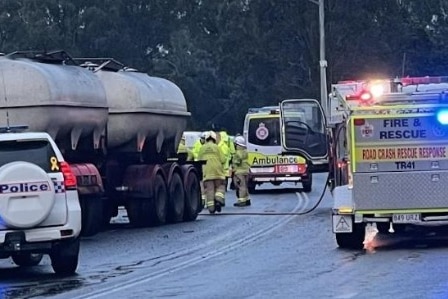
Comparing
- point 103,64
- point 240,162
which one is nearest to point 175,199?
point 103,64

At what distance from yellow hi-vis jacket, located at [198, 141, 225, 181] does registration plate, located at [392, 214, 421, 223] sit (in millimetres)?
9950

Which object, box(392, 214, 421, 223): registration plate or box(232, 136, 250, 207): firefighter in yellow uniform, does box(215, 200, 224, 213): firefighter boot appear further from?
box(392, 214, 421, 223): registration plate

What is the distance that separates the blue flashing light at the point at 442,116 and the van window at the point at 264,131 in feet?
59.2

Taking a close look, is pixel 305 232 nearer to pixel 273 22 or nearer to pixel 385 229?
pixel 385 229

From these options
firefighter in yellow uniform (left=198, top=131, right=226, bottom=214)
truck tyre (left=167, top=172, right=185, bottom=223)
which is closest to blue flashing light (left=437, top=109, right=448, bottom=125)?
truck tyre (left=167, top=172, right=185, bottom=223)

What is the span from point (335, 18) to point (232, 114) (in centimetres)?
1248

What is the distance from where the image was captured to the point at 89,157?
76.5ft

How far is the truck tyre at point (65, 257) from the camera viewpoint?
15.4 m

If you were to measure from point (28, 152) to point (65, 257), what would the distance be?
4.46ft

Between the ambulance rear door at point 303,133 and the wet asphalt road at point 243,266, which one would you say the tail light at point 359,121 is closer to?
the wet asphalt road at point 243,266

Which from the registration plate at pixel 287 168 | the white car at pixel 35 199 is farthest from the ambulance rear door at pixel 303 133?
the white car at pixel 35 199

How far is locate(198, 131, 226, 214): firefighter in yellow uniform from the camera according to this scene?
89.1ft

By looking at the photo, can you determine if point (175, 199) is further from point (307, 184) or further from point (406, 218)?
point (307, 184)

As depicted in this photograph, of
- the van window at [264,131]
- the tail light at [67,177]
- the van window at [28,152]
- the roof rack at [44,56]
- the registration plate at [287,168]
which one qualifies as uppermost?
the roof rack at [44,56]
